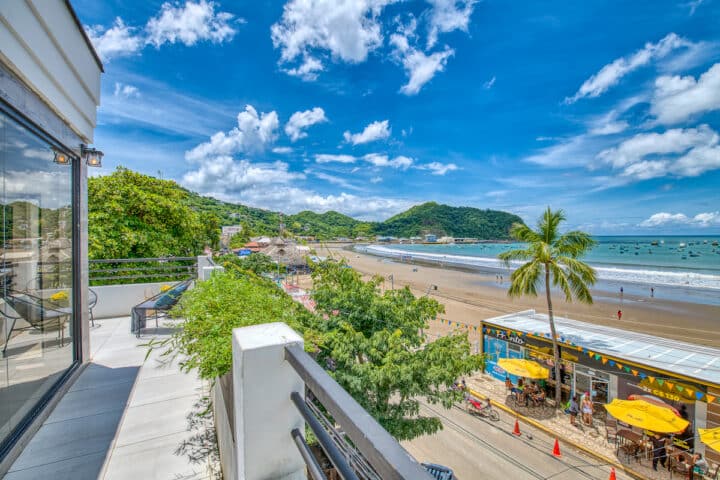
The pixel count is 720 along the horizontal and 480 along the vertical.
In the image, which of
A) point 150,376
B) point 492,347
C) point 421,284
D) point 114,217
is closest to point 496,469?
point 492,347

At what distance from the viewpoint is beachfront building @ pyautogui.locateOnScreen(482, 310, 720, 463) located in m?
7.74

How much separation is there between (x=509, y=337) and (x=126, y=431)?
39.4ft

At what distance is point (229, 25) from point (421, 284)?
28986 mm

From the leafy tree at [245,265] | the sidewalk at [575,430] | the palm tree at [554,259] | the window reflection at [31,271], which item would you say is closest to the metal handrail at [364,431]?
the window reflection at [31,271]

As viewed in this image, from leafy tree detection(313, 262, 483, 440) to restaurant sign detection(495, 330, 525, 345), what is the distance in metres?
7.03

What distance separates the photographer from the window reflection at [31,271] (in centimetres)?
251

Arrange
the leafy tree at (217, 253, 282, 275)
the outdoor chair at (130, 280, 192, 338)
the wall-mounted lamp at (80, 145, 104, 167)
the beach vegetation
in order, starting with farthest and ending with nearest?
the leafy tree at (217, 253, 282, 275)
the outdoor chair at (130, 280, 192, 338)
the wall-mounted lamp at (80, 145, 104, 167)
the beach vegetation

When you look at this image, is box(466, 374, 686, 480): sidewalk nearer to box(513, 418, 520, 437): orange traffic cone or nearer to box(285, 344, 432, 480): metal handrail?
box(513, 418, 520, 437): orange traffic cone

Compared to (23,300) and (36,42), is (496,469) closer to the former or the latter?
(23,300)

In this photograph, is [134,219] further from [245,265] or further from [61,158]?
[61,158]

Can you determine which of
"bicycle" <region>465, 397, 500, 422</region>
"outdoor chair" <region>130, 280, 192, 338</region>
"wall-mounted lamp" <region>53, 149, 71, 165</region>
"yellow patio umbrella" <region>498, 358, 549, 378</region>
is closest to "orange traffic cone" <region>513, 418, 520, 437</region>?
"bicycle" <region>465, 397, 500, 422</region>

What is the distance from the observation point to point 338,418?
84 cm

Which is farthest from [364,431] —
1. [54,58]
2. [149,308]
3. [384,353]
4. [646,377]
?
[646,377]

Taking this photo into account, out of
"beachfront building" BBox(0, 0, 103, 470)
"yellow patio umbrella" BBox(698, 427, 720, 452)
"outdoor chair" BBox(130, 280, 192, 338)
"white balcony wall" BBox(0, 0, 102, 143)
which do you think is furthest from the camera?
"yellow patio umbrella" BBox(698, 427, 720, 452)
